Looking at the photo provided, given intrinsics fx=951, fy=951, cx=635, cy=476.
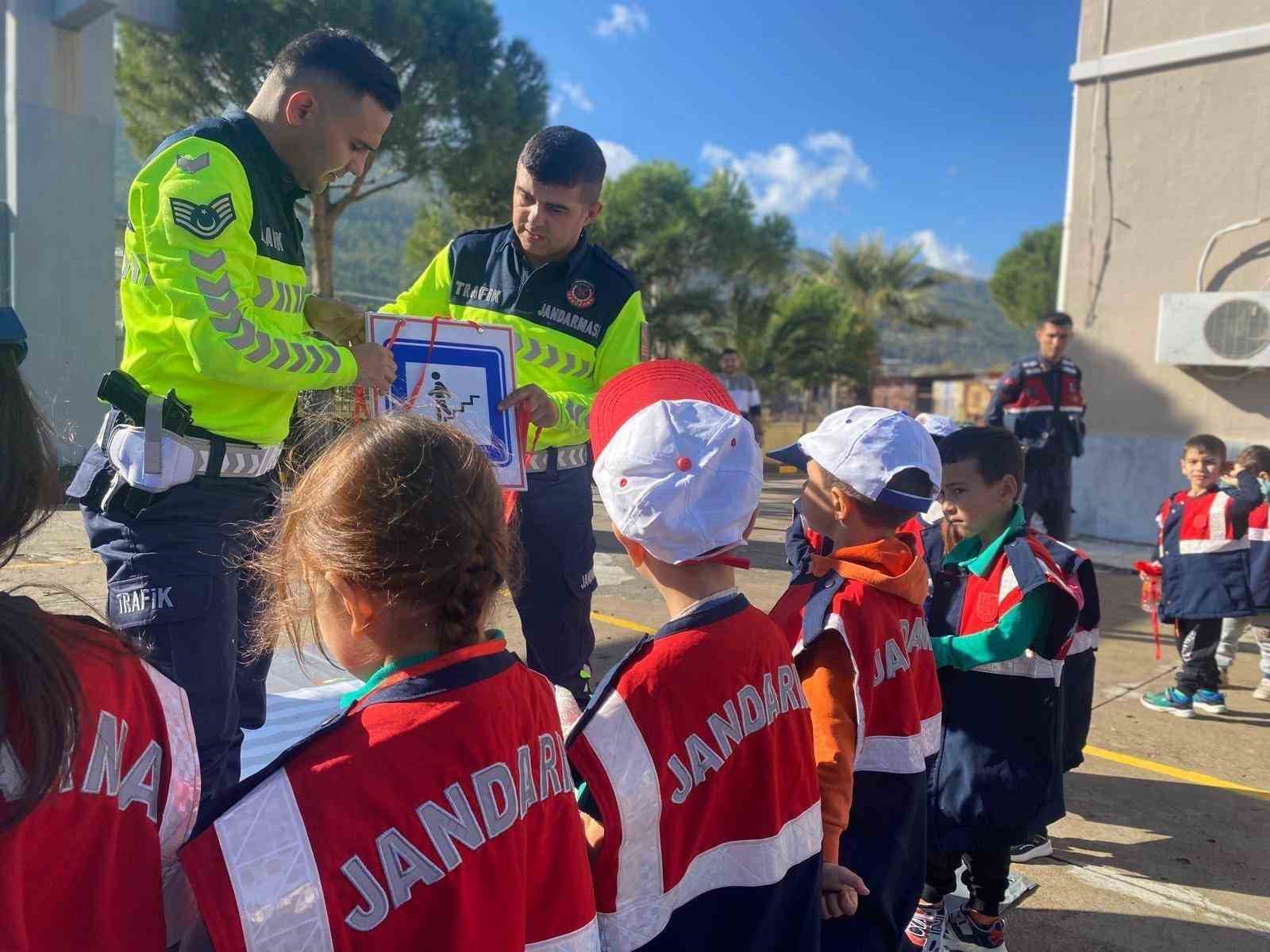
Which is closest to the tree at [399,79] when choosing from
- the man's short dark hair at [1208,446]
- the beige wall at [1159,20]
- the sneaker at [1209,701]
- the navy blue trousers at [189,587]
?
the beige wall at [1159,20]

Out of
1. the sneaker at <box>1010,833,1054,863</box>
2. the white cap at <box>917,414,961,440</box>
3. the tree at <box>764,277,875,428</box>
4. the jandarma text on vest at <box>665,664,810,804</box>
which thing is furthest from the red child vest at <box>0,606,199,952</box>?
the tree at <box>764,277,875,428</box>

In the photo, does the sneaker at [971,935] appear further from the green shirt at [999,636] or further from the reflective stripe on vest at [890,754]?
the reflective stripe on vest at [890,754]

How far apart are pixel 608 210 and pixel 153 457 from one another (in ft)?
86.5

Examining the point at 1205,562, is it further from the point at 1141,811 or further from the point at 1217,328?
the point at 1217,328

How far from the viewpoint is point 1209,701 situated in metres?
4.45

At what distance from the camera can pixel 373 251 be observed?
276ft

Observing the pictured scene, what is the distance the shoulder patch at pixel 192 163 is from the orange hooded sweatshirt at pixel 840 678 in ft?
5.28

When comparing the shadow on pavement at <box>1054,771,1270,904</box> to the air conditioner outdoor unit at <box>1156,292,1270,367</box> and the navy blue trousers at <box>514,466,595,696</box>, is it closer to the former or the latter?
the navy blue trousers at <box>514,466,595,696</box>

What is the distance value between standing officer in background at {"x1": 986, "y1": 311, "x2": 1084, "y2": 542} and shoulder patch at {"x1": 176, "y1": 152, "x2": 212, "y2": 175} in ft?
18.7

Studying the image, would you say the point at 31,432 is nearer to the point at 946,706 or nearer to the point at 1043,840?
the point at 946,706

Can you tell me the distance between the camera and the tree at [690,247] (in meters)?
23.6

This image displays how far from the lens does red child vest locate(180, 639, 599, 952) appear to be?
103 centimetres

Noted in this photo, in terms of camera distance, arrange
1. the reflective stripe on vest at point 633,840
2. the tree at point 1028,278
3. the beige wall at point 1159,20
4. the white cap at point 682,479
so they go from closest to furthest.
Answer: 1. the reflective stripe on vest at point 633,840
2. the white cap at point 682,479
3. the beige wall at point 1159,20
4. the tree at point 1028,278

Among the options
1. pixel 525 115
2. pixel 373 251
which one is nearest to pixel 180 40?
pixel 525 115
